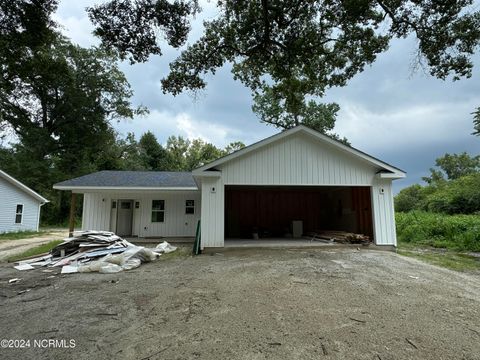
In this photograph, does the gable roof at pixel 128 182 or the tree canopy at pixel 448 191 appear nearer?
the gable roof at pixel 128 182

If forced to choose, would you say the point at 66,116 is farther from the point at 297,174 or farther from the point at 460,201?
the point at 460,201

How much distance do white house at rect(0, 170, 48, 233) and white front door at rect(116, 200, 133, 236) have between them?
959 cm

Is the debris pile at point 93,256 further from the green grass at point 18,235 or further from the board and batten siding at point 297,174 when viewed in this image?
the green grass at point 18,235

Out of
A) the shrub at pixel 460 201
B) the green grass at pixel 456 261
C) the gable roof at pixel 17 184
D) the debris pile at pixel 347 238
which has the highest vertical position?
the gable roof at pixel 17 184

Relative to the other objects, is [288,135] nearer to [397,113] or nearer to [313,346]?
[313,346]

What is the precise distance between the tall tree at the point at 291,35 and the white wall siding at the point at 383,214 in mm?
3944

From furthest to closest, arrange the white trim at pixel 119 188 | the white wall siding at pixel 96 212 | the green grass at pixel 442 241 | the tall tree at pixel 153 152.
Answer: the tall tree at pixel 153 152 → the white wall siding at pixel 96 212 → the white trim at pixel 119 188 → the green grass at pixel 442 241

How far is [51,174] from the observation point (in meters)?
25.9

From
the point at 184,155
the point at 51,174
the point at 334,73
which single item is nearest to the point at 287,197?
the point at 334,73

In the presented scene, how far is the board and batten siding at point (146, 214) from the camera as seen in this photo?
13.4 metres

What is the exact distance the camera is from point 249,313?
3.95 metres

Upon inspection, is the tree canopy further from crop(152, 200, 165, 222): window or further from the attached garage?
crop(152, 200, 165, 222): window

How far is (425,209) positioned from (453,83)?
1546cm

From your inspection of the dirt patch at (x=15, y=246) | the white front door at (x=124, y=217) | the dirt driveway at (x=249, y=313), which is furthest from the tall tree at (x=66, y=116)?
the dirt driveway at (x=249, y=313)
